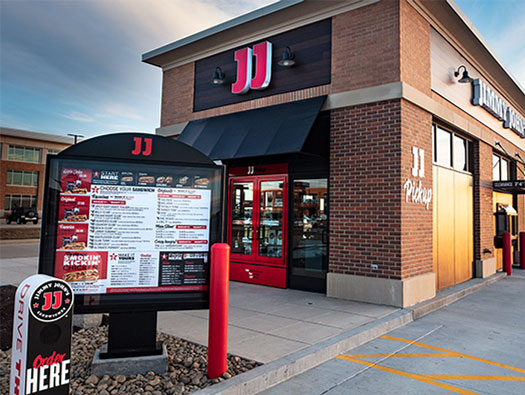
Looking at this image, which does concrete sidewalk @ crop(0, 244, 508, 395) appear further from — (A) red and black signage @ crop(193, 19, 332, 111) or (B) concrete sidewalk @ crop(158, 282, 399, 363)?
(A) red and black signage @ crop(193, 19, 332, 111)

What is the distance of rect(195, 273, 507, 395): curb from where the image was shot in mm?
3791

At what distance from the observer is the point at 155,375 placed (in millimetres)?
4031

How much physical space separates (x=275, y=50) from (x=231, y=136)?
2344 mm

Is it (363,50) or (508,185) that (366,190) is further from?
(508,185)

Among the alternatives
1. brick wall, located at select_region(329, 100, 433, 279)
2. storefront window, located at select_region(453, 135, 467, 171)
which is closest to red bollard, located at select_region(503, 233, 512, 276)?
storefront window, located at select_region(453, 135, 467, 171)

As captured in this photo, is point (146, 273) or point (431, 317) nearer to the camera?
point (146, 273)

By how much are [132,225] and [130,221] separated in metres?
0.05

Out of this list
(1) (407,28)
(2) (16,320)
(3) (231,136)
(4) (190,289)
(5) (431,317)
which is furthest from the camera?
(3) (231,136)

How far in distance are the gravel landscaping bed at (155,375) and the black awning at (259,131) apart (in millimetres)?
4250

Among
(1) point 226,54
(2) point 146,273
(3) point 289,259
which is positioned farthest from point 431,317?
(1) point 226,54

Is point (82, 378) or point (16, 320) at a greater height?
point (16, 320)

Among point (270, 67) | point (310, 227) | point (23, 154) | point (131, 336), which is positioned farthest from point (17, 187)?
point (131, 336)

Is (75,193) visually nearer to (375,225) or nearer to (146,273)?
(146,273)

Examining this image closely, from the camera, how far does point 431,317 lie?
23.7ft
